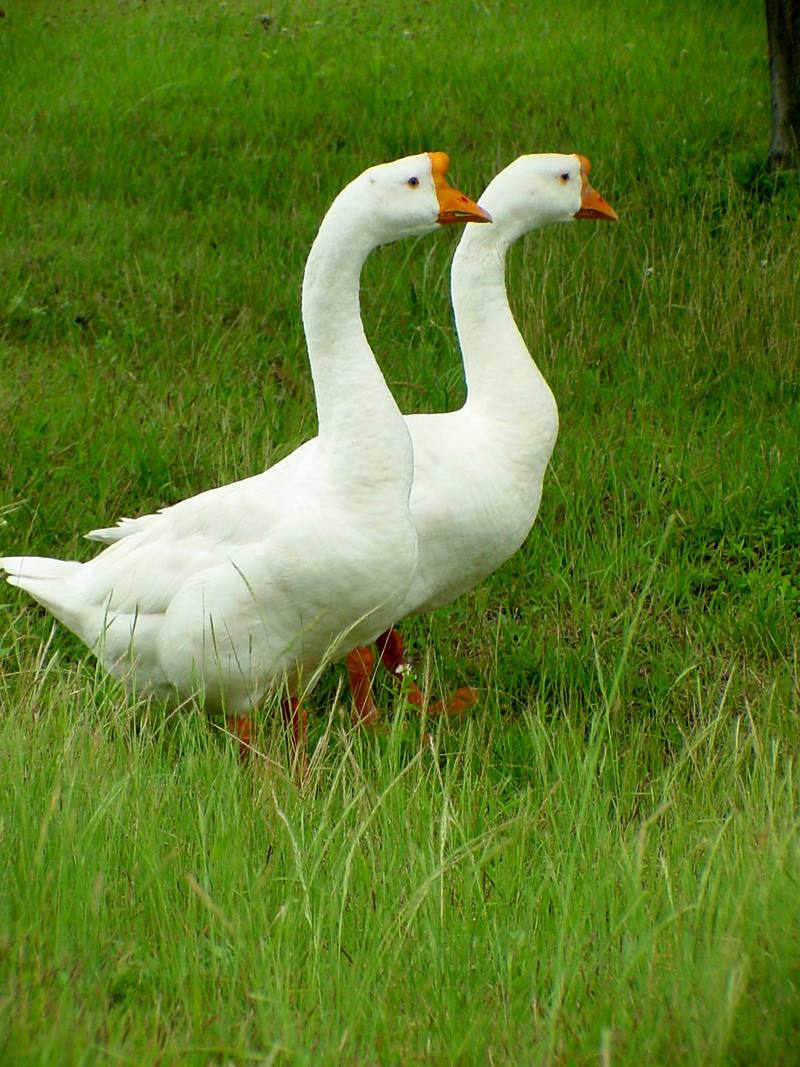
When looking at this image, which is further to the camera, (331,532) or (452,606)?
(452,606)

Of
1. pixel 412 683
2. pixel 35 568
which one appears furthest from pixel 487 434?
pixel 35 568

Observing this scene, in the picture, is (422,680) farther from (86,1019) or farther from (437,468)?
(86,1019)

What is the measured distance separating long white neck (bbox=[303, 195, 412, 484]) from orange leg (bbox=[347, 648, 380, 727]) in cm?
88

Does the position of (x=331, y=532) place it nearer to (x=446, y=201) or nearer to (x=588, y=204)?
(x=446, y=201)

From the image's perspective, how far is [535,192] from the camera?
4.63 m

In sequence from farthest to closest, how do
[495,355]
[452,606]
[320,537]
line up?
1. [452,606]
2. [495,355]
3. [320,537]

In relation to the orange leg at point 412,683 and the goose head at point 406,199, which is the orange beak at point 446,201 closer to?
the goose head at point 406,199

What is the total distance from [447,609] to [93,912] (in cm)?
291

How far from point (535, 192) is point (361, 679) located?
179cm

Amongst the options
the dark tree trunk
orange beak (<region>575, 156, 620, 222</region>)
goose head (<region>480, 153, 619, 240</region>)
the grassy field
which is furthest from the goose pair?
the dark tree trunk

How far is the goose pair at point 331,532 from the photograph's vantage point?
11.9 ft

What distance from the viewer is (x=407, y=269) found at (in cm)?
725

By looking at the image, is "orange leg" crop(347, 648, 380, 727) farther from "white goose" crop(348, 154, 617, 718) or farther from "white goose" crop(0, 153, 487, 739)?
"white goose" crop(0, 153, 487, 739)

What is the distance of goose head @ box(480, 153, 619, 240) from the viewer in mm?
4613
